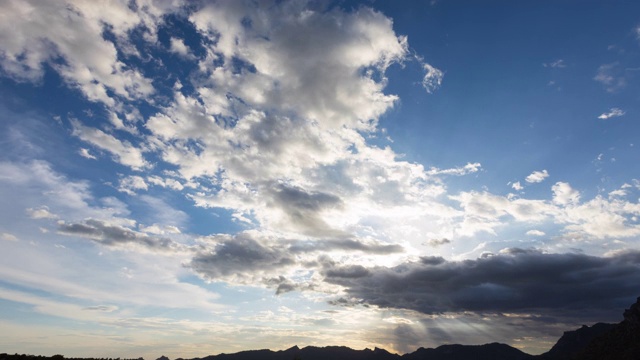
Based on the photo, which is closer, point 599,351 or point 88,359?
point 88,359

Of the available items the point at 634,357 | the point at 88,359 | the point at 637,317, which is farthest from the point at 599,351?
the point at 88,359

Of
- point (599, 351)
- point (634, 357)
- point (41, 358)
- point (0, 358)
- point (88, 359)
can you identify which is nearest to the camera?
point (0, 358)

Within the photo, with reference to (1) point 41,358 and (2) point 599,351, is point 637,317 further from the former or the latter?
(1) point 41,358

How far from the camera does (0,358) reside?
64500 mm

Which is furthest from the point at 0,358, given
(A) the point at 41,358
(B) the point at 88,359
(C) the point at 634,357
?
(C) the point at 634,357

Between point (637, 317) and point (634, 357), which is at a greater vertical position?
point (637, 317)

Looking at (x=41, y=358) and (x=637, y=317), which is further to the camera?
Result: (x=637, y=317)

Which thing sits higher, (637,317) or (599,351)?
(637,317)

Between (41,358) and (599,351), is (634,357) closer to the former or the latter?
Answer: (599,351)

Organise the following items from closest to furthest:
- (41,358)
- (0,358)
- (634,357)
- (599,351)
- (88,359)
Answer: (0,358), (41,358), (88,359), (634,357), (599,351)

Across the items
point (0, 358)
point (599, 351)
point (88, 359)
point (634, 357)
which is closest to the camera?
point (0, 358)

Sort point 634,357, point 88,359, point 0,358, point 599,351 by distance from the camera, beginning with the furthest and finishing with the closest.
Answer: point 599,351 → point 634,357 → point 88,359 → point 0,358

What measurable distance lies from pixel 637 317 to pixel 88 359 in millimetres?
197949

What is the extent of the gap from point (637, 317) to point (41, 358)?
204968mm
